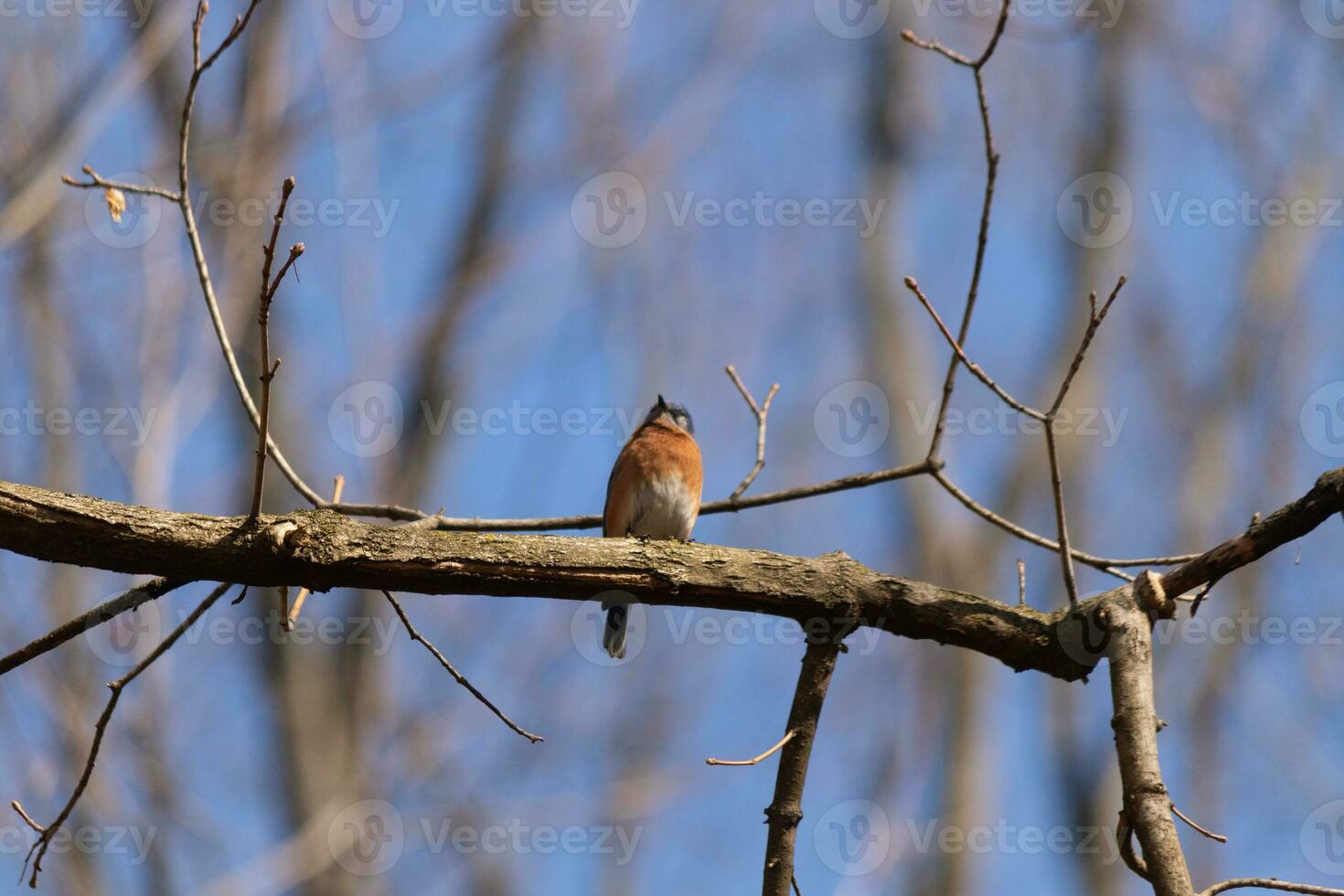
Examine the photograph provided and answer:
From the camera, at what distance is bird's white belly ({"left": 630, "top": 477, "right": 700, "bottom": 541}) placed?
5.59 metres

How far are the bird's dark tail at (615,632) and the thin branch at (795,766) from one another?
3.12 m

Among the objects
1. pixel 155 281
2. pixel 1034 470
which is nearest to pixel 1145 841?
pixel 155 281

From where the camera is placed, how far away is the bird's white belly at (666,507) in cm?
559

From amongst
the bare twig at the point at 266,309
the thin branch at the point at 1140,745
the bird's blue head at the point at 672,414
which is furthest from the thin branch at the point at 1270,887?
the bird's blue head at the point at 672,414

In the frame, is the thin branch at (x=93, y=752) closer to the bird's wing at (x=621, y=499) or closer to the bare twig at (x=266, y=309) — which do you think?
the bare twig at (x=266, y=309)

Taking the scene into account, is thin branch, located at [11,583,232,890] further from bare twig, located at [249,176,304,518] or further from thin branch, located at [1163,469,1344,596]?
thin branch, located at [1163,469,1344,596]

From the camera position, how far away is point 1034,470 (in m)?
10.4

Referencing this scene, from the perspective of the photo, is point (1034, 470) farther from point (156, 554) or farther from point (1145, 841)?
point (156, 554)

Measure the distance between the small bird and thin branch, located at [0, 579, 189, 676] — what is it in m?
2.95

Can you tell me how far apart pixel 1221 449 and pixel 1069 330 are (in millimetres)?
1720

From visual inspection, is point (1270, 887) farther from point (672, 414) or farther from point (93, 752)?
point (672, 414)

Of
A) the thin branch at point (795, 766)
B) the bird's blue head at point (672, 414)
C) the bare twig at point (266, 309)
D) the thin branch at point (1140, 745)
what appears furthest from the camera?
the bird's blue head at point (672, 414)

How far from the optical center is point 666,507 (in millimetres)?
5582

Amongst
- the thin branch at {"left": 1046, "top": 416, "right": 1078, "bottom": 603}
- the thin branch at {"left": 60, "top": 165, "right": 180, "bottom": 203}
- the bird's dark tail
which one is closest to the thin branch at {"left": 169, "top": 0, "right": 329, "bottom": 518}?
the thin branch at {"left": 60, "top": 165, "right": 180, "bottom": 203}
